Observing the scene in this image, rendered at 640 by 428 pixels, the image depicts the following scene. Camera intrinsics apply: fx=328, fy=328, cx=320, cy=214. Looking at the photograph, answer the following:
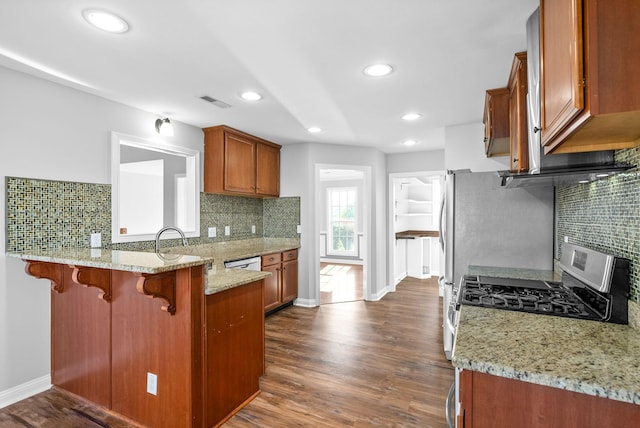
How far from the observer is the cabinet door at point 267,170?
4422mm

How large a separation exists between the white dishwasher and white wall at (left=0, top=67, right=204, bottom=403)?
4.69ft

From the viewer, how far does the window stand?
8383 mm

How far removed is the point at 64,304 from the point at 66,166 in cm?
106

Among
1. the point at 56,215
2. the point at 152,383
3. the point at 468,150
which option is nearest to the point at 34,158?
the point at 56,215

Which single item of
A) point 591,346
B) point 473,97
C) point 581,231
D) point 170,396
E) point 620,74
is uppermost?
point 473,97

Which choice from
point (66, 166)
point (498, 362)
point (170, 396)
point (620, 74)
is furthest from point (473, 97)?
point (66, 166)

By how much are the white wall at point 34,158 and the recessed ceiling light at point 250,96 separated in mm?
1222

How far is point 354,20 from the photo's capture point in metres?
1.74

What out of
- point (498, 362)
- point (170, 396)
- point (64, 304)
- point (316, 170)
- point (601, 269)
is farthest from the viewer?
point (316, 170)

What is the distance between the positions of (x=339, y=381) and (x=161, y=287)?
157 cm

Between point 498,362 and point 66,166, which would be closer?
point 498,362

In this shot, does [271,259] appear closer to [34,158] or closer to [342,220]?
[34,158]

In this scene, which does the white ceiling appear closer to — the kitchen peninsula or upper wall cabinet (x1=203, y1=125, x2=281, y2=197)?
upper wall cabinet (x1=203, y1=125, x2=281, y2=197)

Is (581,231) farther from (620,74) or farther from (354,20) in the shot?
(354,20)
